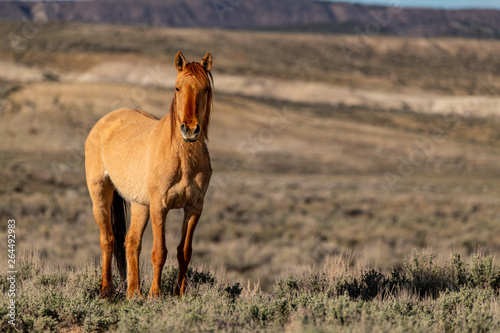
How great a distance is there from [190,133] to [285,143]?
42.9 meters

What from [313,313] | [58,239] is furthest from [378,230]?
[313,313]

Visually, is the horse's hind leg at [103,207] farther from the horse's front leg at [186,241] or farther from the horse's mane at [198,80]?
the horse's mane at [198,80]

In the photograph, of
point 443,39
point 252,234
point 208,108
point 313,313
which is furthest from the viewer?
point 443,39

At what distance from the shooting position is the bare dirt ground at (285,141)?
15.9 meters

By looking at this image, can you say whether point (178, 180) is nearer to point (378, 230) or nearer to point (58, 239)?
point (58, 239)

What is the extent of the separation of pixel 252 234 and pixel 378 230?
3917mm

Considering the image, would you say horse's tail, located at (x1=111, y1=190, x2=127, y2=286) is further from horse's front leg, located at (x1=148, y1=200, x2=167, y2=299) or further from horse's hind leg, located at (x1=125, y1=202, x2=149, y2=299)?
horse's front leg, located at (x1=148, y1=200, x2=167, y2=299)

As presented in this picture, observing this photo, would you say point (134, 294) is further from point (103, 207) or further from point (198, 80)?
point (198, 80)

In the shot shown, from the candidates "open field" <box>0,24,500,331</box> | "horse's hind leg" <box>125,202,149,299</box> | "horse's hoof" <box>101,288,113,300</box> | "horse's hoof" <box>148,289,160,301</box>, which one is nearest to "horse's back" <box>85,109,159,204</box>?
"horse's hind leg" <box>125,202,149,299</box>

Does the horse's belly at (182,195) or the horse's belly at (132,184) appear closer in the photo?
the horse's belly at (182,195)

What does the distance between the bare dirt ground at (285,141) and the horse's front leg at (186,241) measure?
2.91 metres

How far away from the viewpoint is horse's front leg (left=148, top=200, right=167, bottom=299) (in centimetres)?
505

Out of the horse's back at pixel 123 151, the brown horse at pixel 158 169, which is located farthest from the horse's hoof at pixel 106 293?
the horse's back at pixel 123 151

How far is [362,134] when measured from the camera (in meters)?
51.3
